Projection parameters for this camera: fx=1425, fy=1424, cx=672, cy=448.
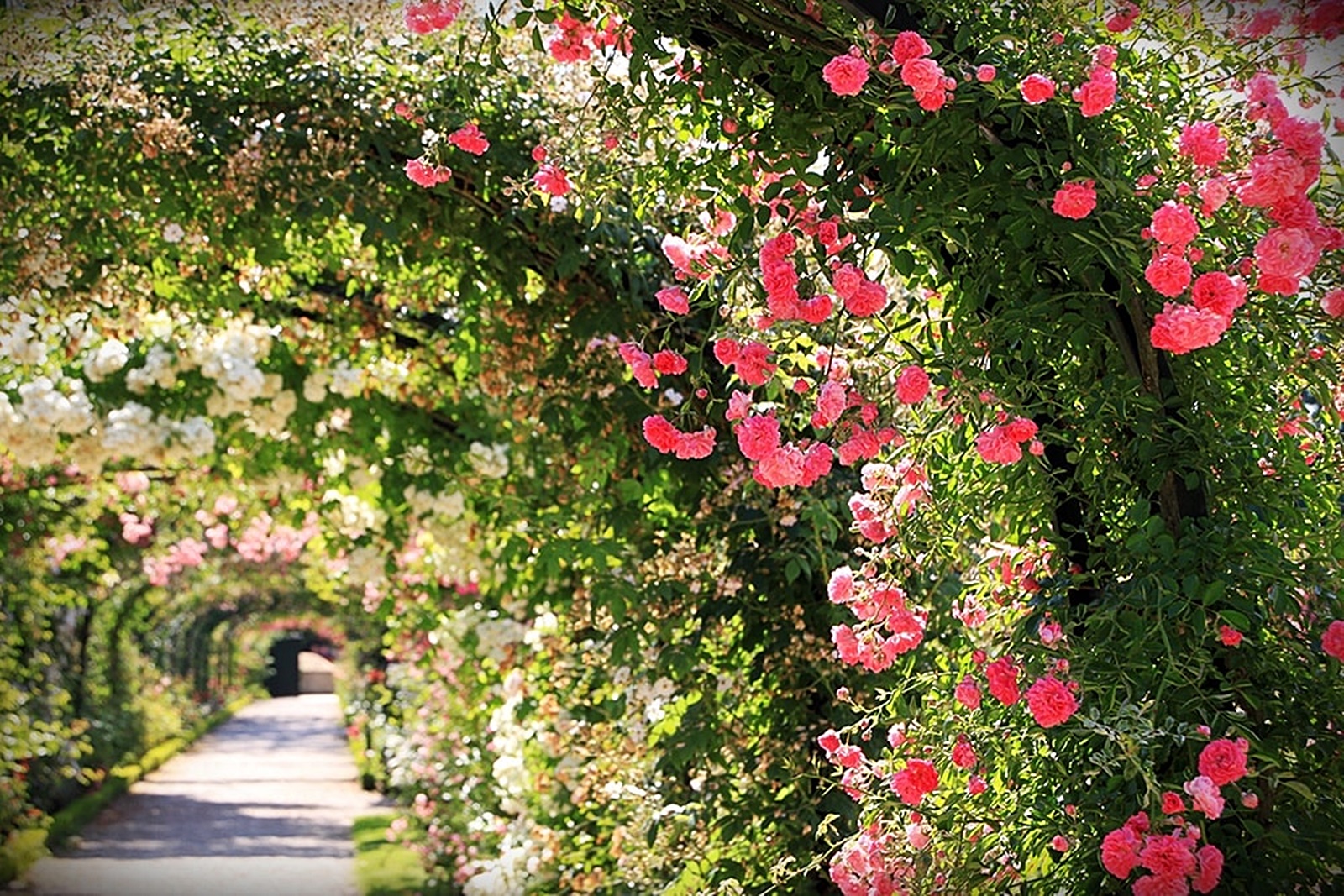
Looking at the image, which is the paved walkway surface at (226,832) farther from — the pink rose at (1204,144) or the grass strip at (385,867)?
the pink rose at (1204,144)

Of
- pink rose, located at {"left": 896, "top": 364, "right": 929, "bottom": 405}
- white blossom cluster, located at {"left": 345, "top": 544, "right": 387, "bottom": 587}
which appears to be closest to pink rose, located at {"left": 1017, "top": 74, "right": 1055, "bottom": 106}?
pink rose, located at {"left": 896, "top": 364, "right": 929, "bottom": 405}

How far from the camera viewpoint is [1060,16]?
6.76ft

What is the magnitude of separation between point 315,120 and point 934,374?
186 centimetres

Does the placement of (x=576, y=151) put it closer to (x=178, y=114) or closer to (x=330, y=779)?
(x=178, y=114)

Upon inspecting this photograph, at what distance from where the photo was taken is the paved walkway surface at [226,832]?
26.8ft

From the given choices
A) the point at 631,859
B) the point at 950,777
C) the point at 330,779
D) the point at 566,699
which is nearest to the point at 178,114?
the point at 566,699

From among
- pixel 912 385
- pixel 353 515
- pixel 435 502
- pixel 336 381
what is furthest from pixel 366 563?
pixel 912 385

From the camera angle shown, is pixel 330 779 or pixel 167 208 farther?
pixel 330 779

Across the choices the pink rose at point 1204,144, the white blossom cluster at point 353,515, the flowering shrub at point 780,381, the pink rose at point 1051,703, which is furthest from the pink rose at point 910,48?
the white blossom cluster at point 353,515

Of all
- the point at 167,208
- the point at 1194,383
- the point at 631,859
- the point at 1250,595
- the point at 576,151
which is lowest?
the point at 631,859

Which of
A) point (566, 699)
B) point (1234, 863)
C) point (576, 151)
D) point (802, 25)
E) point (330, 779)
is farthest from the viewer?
point (330, 779)

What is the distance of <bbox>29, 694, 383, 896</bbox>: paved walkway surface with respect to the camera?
8.18 metres

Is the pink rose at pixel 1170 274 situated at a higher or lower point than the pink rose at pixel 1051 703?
higher

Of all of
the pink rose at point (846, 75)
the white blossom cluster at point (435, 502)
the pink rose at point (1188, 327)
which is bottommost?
the pink rose at point (1188, 327)
